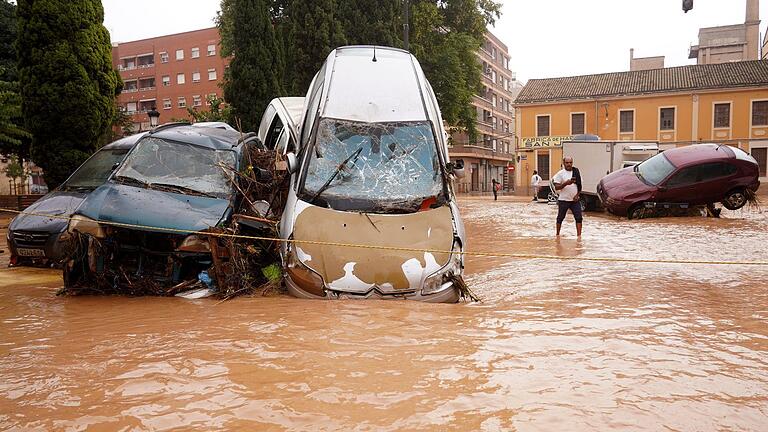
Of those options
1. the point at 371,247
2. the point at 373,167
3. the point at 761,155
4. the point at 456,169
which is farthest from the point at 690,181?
the point at 761,155

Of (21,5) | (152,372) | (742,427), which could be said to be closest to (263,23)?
(21,5)

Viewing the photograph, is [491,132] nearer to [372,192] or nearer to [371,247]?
[372,192]

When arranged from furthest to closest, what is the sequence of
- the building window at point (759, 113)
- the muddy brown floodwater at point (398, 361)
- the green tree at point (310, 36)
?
the building window at point (759, 113), the green tree at point (310, 36), the muddy brown floodwater at point (398, 361)

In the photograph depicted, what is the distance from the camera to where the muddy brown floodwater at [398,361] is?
335cm

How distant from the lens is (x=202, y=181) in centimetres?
Result: 768

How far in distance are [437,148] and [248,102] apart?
14902 mm

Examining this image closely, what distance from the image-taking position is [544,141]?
46906 mm

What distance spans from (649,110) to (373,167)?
4255 centimetres

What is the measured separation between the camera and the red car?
55.8 ft

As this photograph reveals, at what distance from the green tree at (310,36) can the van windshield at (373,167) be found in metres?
14.3

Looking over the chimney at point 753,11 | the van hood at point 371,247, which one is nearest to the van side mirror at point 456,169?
the van hood at point 371,247

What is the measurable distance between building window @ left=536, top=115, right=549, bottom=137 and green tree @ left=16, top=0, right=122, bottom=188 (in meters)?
37.1

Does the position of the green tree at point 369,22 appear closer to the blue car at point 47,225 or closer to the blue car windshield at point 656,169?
the blue car windshield at point 656,169

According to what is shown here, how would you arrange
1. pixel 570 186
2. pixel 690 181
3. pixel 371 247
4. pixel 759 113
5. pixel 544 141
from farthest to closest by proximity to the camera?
pixel 544 141 → pixel 759 113 → pixel 690 181 → pixel 570 186 → pixel 371 247
